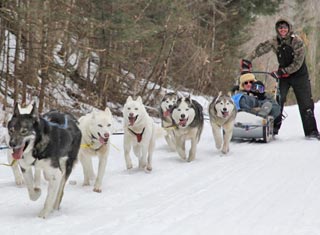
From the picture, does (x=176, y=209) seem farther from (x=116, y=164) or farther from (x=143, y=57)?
(x=143, y=57)

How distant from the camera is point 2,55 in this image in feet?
28.6

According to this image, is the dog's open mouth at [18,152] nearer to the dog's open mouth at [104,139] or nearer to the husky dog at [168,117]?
the dog's open mouth at [104,139]

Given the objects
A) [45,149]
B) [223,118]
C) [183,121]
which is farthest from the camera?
[223,118]

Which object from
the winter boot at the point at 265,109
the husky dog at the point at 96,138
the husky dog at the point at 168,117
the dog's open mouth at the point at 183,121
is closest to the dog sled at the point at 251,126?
the winter boot at the point at 265,109

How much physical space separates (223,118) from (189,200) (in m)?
2.80

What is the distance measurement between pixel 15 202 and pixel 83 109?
20.5 feet

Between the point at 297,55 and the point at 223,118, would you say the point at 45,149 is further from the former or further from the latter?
the point at 297,55

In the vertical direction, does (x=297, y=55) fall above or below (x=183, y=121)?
above

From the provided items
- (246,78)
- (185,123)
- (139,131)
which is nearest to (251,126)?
(246,78)

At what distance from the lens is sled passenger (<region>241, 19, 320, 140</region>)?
793 centimetres

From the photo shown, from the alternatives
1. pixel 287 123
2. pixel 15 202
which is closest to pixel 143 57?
pixel 287 123

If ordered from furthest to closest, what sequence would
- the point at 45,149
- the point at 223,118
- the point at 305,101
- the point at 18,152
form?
the point at 305,101, the point at 223,118, the point at 45,149, the point at 18,152

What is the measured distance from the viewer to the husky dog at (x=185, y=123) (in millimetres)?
6145

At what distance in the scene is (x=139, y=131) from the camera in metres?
5.52
